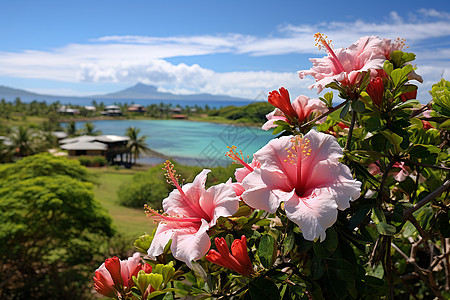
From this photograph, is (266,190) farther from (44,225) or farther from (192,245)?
(44,225)

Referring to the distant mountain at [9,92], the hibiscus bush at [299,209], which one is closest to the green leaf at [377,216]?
the hibiscus bush at [299,209]

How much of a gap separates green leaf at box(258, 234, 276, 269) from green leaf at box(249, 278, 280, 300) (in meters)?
0.03

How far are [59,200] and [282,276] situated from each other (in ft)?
26.1

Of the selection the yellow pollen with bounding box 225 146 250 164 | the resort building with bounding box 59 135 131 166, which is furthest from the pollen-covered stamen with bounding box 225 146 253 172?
the resort building with bounding box 59 135 131 166

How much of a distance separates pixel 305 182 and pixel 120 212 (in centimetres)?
1733

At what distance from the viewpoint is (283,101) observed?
0.82 meters

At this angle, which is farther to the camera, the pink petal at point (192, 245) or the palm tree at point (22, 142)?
the palm tree at point (22, 142)

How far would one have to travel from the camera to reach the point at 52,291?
784 centimetres

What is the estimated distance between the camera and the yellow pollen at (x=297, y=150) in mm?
600

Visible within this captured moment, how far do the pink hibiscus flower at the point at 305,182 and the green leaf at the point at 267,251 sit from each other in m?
0.10

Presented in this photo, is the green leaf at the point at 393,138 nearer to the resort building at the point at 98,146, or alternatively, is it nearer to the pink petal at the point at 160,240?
the pink petal at the point at 160,240

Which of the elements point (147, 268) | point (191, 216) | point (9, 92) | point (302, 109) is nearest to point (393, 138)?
point (302, 109)

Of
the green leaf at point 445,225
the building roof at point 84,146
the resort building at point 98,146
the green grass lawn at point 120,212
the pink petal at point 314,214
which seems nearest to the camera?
the pink petal at point 314,214

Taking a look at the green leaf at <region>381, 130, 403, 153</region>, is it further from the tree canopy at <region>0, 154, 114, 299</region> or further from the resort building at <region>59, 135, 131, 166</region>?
the resort building at <region>59, 135, 131, 166</region>
